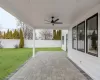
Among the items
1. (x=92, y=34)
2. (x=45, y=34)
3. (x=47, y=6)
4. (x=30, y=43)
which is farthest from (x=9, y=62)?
(x=45, y=34)

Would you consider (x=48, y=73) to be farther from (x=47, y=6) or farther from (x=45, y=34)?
(x=45, y=34)

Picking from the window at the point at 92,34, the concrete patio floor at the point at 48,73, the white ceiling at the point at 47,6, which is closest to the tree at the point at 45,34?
the concrete patio floor at the point at 48,73

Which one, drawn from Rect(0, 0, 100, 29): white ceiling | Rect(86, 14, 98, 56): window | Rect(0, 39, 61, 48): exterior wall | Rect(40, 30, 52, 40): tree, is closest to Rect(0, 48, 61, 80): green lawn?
Rect(0, 0, 100, 29): white ceiling

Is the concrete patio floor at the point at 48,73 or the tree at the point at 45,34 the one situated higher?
the tree at the point at 45,34

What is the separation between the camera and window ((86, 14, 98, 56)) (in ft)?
15.8

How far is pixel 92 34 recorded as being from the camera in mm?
5262

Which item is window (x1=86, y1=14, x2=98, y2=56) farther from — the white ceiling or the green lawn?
the green lawn

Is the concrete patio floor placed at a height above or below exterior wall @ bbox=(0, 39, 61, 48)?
below

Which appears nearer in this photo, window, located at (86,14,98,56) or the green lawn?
window, located at (86,14,98,56)

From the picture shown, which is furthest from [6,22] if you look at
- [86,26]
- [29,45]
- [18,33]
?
[86,26]

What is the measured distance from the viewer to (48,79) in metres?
4.77

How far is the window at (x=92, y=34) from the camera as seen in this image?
483cm

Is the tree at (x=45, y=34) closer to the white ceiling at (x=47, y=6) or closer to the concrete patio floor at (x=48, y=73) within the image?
the concrete patio floor at (x=48, y=73)

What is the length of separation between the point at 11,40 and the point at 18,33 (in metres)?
1.85
